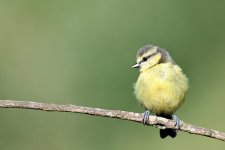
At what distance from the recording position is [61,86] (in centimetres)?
1421

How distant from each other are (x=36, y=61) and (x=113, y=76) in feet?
9.14

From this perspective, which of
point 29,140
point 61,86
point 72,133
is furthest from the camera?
point 61,86

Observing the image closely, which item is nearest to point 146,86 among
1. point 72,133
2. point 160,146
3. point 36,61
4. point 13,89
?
point 160,146

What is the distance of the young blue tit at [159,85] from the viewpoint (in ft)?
25.7

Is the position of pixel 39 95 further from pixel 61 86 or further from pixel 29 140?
pixel 29 140

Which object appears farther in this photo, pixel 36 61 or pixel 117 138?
pixel 36 61

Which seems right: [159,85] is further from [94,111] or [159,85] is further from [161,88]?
[94,111]

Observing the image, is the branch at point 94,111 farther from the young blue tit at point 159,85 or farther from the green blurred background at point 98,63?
the green blurred background at point 98,63

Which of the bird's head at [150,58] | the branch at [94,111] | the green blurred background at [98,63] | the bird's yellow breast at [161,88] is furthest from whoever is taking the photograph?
the green blurred background at [98,63]

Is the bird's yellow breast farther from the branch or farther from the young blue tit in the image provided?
the branch

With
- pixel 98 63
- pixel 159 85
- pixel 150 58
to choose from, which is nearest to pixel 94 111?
pixel 159 85

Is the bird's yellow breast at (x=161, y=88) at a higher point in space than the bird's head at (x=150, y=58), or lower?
lower

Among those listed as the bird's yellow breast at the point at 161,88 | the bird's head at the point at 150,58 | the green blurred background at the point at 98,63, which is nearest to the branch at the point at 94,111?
the bird's yellow breast at the point at 161,88

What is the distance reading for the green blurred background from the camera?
12000 mm
